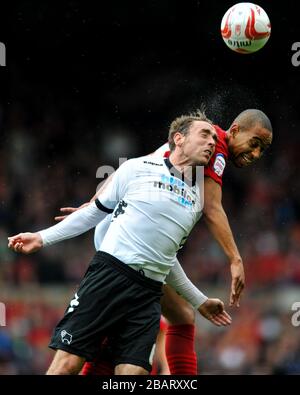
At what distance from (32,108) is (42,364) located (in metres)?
5.76

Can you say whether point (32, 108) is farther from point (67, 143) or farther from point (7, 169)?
point (7, 169)

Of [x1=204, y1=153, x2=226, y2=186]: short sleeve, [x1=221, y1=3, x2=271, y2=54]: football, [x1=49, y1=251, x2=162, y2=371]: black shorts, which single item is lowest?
[x1=49, y1=251, x2=162, y2=371]: black shorts

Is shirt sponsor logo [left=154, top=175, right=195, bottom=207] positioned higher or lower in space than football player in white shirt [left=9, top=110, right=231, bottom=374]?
higher

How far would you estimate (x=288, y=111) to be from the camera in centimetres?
1512

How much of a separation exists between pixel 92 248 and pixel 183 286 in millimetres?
6990

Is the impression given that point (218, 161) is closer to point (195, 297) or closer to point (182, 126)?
point (182, 126)

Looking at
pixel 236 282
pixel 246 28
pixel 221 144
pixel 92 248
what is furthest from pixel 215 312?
pixel 92 248

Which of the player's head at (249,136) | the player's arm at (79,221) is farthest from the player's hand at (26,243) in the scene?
the player's head at (249,136)

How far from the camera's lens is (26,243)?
565 centimetres

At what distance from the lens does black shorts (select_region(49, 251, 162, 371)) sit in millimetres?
5492

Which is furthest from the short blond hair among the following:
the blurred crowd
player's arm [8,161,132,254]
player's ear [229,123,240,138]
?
the blurred crowd

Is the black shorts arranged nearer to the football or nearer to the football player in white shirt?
the football player in white shirt

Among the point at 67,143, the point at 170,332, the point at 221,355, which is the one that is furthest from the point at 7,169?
the point at 170,332

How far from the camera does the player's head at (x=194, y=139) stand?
5777 mm
